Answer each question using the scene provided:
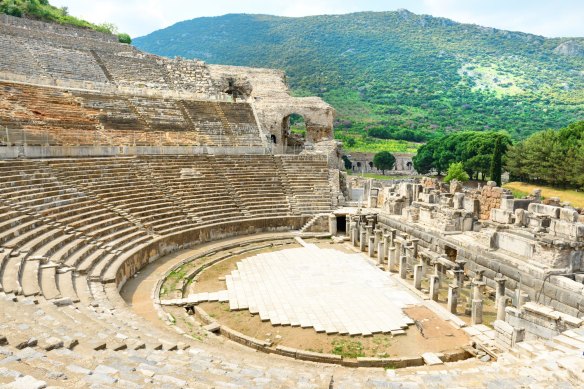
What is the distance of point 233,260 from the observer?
16031 mm

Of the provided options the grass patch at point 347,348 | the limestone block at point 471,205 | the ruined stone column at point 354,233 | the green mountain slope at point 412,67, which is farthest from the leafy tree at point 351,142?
the grass patch at point 347,348

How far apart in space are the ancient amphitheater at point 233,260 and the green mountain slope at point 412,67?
55.4 meters

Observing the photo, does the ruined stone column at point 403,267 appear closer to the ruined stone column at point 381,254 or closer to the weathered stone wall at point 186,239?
the ruined stone column at point 381,254

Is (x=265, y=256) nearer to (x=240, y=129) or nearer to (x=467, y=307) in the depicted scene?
(x=467, y=307)

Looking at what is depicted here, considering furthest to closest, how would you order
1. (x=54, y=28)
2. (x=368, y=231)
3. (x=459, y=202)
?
(x=54, y=28) → (x=368, y=231) → (x=459, y=202)

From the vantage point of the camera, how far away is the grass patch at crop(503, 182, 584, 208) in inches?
1222

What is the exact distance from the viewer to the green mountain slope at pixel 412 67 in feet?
291

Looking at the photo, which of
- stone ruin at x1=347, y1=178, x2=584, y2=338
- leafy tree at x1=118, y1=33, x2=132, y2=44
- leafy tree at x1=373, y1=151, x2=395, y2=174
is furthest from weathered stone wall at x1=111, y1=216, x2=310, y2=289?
leafy tree at x1=373, y1=151, x2=395, y2=174

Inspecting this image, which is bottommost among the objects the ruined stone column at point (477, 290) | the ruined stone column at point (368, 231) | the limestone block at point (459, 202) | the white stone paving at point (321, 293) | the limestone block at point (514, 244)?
the white stone paving at point (321, 293)

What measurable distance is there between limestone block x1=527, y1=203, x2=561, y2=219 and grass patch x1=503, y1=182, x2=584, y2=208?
1929cm

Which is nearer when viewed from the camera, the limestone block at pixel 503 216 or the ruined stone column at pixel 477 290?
the ruined stone column at pixel 477 290

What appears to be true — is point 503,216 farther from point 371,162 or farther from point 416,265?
point 371,162

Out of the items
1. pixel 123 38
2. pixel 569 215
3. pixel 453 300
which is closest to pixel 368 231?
pixel 453 300

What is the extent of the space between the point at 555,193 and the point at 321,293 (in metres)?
30.3
